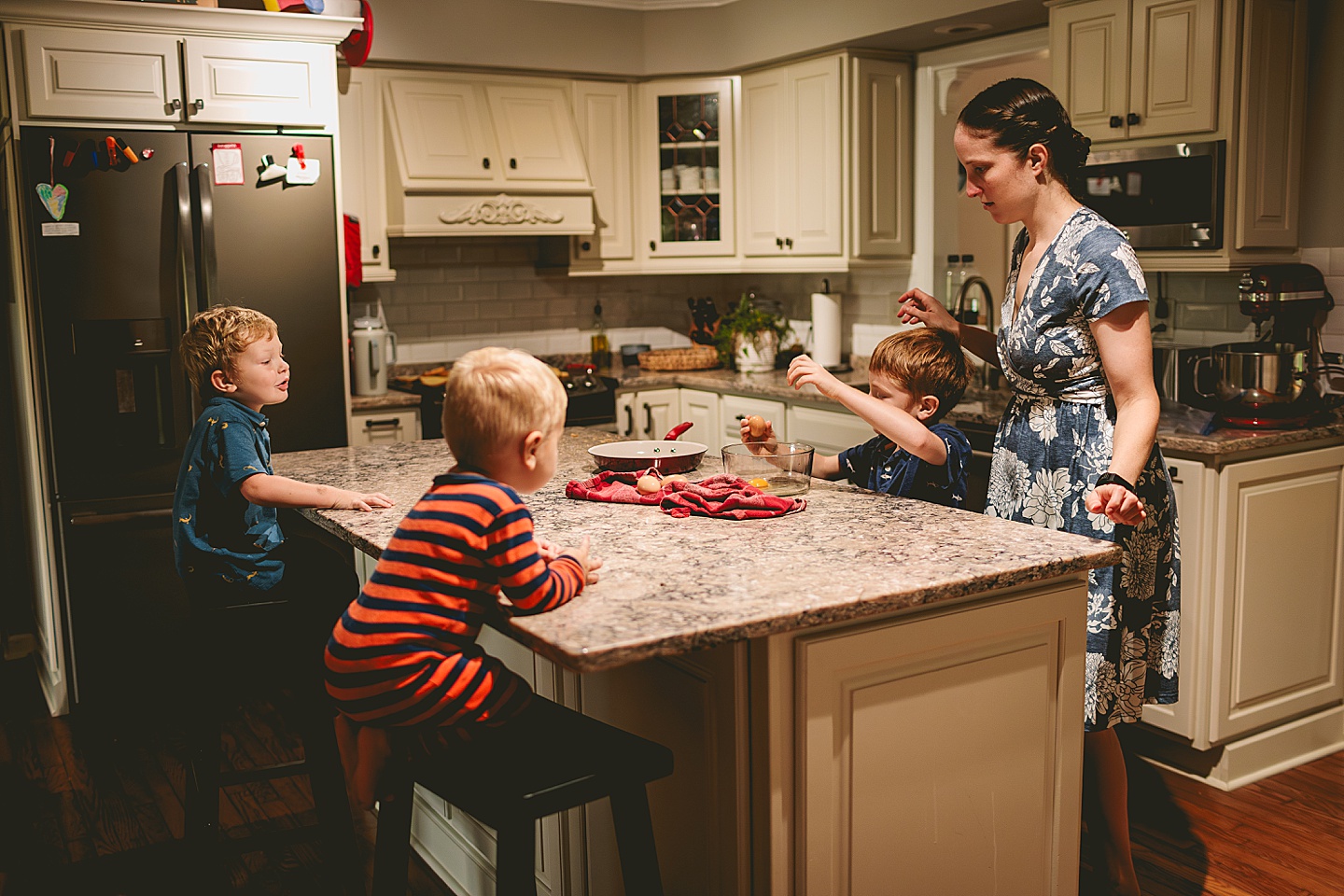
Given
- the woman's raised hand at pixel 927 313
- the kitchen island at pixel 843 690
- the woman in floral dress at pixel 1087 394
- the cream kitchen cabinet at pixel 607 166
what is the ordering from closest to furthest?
the kitchen island at pixel 843 690, the woman in floral dress at pixel 1087 394, the woman's raised hand at pixel 927 313, the cream kitchen cabinet at pixel 607 166

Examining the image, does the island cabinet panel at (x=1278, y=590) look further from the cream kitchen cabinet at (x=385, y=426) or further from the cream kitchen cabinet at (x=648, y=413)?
the cream kitchen cabinet at (x=385, y=426)

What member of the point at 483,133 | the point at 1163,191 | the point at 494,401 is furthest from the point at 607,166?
the point at 494,401

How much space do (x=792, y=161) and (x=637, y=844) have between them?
356 cm

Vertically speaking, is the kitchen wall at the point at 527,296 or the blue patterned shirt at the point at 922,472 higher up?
the kitchen wall at the point at 527,296

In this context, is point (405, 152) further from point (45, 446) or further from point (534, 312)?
point (45, 446)

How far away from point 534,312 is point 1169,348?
2.71 metres

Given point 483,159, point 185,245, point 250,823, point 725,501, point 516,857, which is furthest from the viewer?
point 483,159

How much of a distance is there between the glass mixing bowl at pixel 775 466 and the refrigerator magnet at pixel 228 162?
2162 millimetres

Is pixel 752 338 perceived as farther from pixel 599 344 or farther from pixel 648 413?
pixel 599 344

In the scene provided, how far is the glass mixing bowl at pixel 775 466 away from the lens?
2219 millimetres

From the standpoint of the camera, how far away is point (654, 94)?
497cm

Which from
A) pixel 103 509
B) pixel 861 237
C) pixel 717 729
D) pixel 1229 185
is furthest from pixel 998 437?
pixel 103 509

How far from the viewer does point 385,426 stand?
4.29 meters

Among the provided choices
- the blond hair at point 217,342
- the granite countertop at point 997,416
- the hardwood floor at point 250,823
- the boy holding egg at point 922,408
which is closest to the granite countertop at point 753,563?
the boy holding egg at point 922,408
